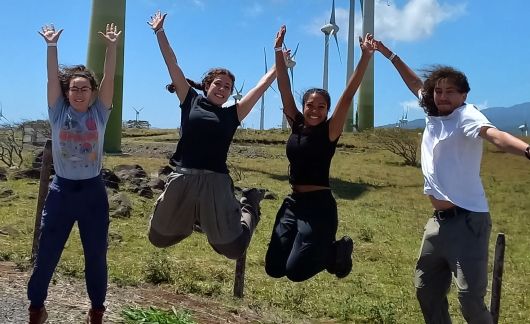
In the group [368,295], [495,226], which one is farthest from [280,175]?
[368,295]

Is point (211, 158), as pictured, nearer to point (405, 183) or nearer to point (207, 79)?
point (207, 79)

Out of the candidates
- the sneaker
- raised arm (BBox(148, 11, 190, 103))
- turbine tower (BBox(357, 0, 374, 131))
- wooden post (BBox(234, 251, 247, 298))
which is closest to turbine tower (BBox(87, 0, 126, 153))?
wooden post (BBox(234, 251, 247, 298))

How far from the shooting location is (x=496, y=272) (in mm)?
5805

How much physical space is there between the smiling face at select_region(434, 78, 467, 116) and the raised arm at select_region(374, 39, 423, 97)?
0.51m

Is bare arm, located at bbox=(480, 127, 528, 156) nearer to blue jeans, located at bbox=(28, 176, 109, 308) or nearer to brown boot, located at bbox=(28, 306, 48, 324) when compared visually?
blue jeans, located at bbox=(28, 176, 109, 308)

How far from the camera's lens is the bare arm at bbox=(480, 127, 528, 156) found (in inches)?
140

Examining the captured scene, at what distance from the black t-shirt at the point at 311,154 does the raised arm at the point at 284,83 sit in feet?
0.70

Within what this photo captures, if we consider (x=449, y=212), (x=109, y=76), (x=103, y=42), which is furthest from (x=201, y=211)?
(x=103, y=42)

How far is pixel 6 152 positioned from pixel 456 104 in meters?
21.9

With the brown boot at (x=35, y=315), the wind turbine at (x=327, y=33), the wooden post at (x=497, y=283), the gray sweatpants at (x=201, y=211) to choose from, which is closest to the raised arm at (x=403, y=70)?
the gray sweatpants at (x=201, y=211)

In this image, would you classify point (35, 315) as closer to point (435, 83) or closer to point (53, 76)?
point (53, 76)

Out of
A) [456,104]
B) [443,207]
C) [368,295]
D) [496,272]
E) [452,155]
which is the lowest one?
[368,295]

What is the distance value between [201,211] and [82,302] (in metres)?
1.45

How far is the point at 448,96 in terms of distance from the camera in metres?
4.25
